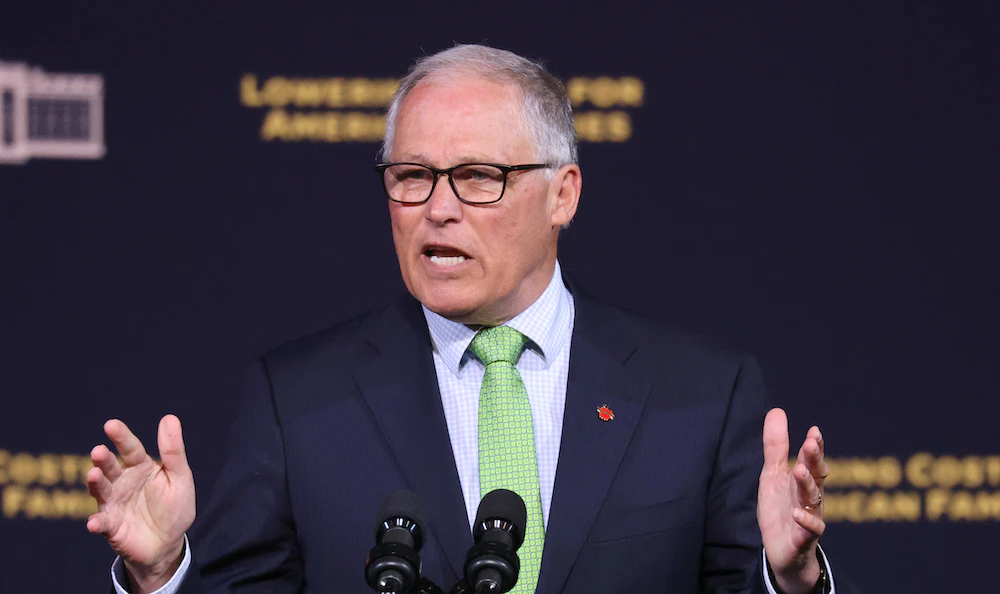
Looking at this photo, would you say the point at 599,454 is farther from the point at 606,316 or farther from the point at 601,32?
the point at 601,32

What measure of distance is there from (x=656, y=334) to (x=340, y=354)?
22.2 inches

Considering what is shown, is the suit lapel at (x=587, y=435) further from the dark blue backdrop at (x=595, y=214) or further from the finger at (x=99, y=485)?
the dark blue backdrop at (x=595, y=214)

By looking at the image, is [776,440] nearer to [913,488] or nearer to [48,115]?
[913,488]

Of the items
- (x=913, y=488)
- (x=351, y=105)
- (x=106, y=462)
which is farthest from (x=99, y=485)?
(x=913, y=488)

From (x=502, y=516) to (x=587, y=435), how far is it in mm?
640

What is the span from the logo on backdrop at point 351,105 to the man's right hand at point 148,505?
143 cm

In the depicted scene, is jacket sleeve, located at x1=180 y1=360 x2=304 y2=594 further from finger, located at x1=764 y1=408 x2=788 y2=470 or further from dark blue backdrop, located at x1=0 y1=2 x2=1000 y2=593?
dark blue backdrop, located at x1=0 y1=2 x2=1000 y2=593

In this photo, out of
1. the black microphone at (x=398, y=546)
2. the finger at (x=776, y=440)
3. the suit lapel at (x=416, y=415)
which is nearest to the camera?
the black microphone at (x=398, y=546)

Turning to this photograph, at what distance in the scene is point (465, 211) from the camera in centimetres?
204

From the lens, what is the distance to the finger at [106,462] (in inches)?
63.9

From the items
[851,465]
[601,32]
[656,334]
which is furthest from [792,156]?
[656,334]

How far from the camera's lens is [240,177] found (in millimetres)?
3039

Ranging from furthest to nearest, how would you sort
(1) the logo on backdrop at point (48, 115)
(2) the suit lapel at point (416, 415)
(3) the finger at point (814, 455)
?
(1) the logo on backdrop at point (48, 115) → (2) the suit lapel at point (416, 415) → (3) the finger at point (814, 455)

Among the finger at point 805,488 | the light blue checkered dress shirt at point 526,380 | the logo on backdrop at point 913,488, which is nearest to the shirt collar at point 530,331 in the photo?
the light blue checkered dress shirt at point 526,380
